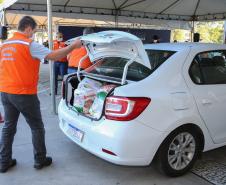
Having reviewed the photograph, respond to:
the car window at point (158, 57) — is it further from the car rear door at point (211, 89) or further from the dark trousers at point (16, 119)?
the dark trousers at point (16, 119)

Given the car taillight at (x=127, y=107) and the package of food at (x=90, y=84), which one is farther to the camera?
the package of food at (x=90, y=84)

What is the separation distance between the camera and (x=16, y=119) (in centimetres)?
375

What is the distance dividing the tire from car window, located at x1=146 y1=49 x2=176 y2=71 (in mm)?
756

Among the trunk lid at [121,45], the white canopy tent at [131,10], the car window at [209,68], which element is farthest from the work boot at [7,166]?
the white canopy tent at [131,10]

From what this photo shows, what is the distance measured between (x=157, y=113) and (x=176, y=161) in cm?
72

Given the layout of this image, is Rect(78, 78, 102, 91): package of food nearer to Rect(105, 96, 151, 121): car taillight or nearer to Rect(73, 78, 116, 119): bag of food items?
Rect(73, 78, 116, 119): bag of food items

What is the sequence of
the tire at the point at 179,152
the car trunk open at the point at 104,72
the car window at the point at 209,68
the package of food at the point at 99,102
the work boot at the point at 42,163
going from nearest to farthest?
1. the car trunk open at the point at 104,72
2. the tire at the point at 179,152
3. the package of food at the point at 99,102
4. the car window at the point at 209,68
5. the work boot at the point at 42,163

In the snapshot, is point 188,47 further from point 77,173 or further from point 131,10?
point 131,10

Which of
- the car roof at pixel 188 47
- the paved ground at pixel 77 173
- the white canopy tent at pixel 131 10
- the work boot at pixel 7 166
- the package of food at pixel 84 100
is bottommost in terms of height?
the paved ground at pixel 77 173

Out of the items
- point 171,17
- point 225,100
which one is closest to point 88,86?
point 225,100

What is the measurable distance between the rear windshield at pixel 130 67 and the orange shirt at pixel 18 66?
0.90 m

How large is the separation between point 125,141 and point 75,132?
830 mm

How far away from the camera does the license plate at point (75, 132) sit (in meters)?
3.64

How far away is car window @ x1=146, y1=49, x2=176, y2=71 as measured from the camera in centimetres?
359
